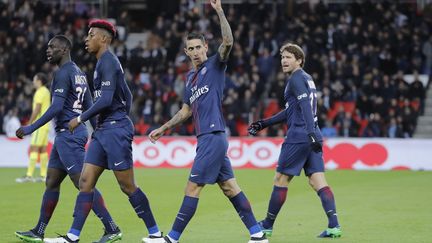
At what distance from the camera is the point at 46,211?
36.1ft

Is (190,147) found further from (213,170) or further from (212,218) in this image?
(213,170)

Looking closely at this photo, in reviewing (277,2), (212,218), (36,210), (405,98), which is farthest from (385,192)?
(277,2)

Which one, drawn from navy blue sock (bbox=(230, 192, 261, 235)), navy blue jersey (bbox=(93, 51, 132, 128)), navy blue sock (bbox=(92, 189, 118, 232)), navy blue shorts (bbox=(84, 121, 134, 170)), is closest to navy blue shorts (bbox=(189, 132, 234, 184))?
navy blue sock (bbox=(230, 192, 261, 235))

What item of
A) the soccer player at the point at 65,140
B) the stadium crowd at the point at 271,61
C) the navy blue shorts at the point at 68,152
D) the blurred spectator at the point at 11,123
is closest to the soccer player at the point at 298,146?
the soccer player at the point at 65,140

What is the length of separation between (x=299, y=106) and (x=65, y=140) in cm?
286

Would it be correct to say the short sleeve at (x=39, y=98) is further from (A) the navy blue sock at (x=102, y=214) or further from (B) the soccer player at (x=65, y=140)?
(A) the navy blue sock at (x=102, y=214)

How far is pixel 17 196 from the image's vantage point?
17.1 meters

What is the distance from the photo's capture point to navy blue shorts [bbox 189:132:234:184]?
9.98m

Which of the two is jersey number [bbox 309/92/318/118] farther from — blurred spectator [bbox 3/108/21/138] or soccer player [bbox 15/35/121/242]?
blurred spectator [bbox 3/108/21/138]

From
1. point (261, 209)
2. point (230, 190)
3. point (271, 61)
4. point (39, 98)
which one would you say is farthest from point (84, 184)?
point (271, 61)

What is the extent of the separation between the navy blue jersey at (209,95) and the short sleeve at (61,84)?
166cm

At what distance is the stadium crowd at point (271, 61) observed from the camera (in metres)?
27.9

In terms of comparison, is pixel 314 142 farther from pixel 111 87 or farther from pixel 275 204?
pixel 111 87

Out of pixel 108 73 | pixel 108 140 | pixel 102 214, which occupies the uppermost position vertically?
pixel 108 73
